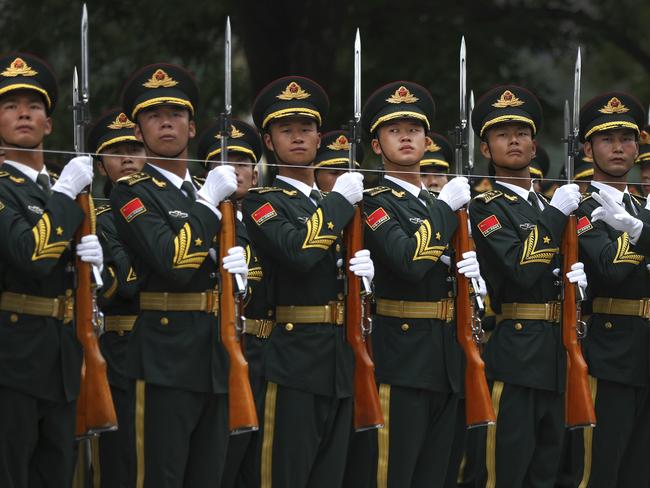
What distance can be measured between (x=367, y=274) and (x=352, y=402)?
28.9 inches

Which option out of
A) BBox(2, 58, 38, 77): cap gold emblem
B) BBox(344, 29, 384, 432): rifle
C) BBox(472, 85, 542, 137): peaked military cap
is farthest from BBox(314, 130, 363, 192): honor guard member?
BBox(2, 58, 38, 77): cap gold emblem

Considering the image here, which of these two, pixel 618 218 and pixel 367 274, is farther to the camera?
pixel 618 218

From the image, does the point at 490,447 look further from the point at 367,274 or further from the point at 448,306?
the point at 367,274

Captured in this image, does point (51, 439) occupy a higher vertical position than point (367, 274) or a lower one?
lower

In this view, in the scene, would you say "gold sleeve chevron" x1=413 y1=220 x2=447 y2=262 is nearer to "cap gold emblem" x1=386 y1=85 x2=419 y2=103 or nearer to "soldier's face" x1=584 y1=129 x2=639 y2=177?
"cap gold emblem" x1=386 y1=85 x2=419 y2=103

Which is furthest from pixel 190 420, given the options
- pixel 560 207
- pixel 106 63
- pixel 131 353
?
pixel 106 63

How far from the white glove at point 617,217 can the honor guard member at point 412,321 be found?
99cm

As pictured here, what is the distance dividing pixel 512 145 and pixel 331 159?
1659mm

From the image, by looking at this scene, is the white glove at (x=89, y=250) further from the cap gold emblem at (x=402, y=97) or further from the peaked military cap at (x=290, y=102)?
the cap gold emblem at (x=402, y=97)

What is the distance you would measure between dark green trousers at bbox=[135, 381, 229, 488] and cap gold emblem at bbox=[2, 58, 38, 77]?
1.68m

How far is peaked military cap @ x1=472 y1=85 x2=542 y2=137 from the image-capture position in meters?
9.77

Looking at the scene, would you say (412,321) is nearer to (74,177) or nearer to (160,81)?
(160,81)

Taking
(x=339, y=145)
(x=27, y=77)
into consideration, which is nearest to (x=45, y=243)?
(x=27, y=77)

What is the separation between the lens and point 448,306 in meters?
9.12
